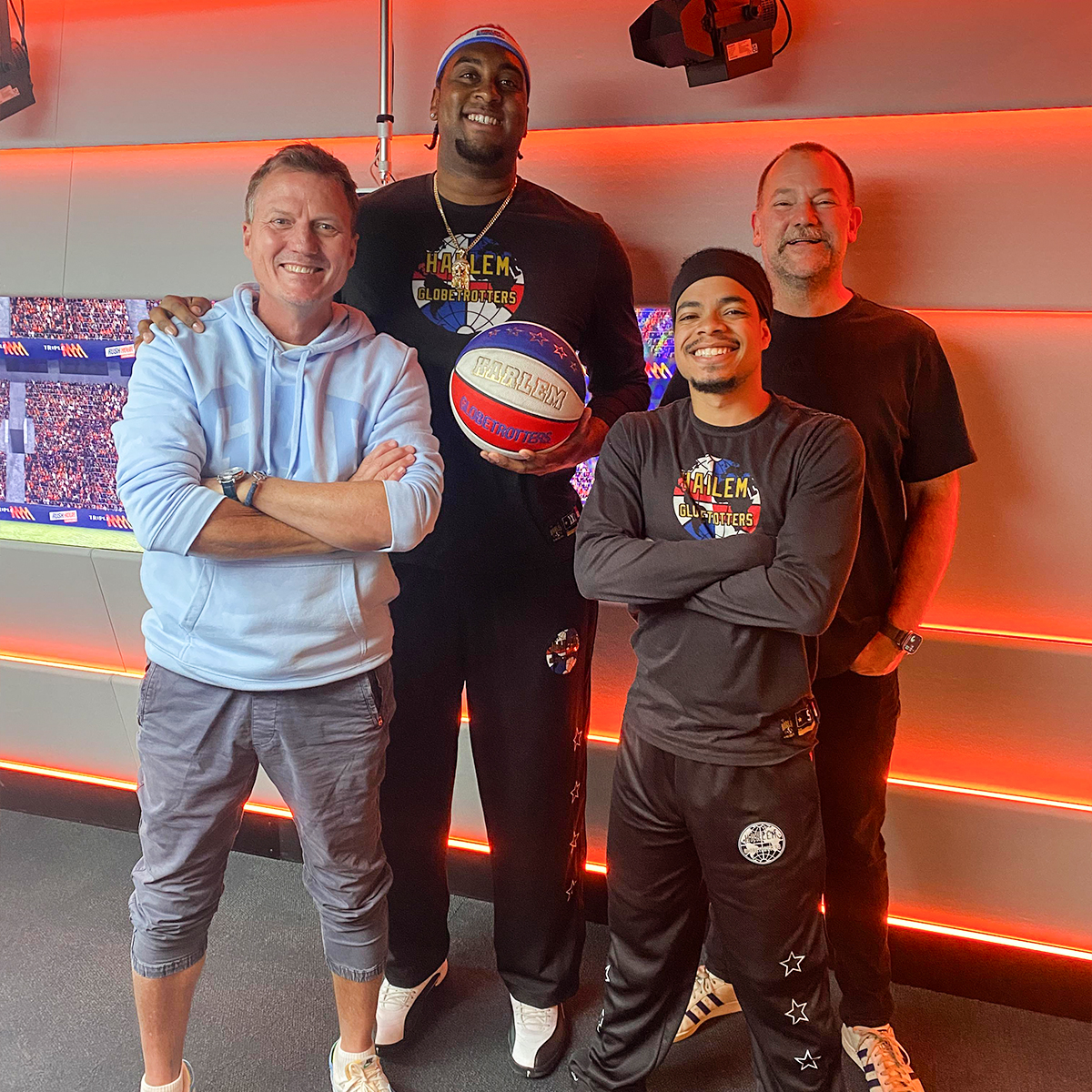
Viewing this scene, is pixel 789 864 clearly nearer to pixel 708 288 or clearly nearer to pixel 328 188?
pixel 708 288

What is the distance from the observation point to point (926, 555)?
183 cm

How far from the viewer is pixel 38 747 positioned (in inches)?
118

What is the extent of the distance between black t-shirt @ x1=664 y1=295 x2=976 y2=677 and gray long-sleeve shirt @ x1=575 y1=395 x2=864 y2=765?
206 mm

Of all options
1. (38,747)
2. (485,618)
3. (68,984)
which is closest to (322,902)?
(485,618)

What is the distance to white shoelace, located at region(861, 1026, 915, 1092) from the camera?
187 cm

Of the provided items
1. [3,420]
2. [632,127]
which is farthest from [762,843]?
[3,420]

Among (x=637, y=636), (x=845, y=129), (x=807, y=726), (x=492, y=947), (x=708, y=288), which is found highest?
(x=845, y=129)

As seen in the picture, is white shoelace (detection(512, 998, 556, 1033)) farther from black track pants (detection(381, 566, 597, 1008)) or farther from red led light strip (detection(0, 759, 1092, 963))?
red led light strip (detection(0, 759, 1092, 963))

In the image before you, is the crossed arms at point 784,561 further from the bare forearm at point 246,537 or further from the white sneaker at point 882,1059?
the white sneaker at point 882,1059

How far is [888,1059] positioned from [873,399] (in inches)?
54.6

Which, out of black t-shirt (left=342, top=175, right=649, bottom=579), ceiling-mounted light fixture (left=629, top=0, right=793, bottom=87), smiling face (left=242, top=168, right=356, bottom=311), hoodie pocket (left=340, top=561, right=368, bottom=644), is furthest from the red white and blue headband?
hoodie pocket (left=340, top=561, right=368, bottom=644)

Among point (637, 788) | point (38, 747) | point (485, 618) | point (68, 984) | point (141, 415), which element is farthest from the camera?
point (38, 747)

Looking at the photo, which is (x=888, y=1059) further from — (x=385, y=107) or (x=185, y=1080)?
(x=385, y=107)

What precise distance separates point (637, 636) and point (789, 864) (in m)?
0.47
